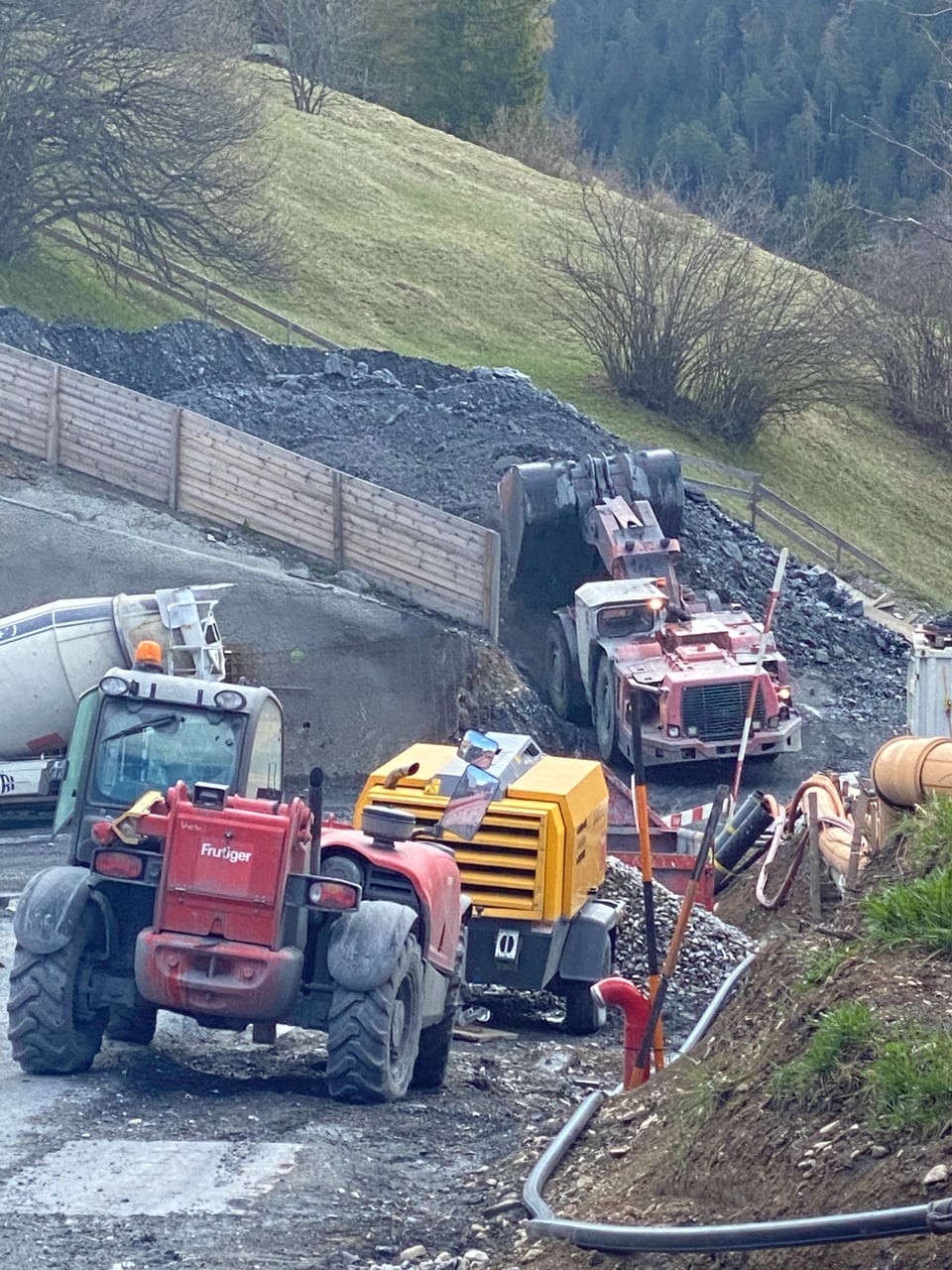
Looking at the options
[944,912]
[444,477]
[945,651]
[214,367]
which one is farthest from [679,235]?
[944,912]

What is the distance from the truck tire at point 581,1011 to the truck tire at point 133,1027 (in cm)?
340

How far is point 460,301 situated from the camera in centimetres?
4369

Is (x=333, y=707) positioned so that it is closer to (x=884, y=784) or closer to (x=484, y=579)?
(x=484, y=579)

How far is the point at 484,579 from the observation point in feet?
73.8

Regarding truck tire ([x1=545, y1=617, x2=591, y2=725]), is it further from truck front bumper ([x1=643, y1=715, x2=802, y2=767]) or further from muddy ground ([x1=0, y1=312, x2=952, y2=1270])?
muddy ground ([x1=0, y1=312, x2=952, y2=1270])

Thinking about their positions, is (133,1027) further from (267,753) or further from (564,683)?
(564,683)

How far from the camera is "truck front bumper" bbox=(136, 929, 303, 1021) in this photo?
8.41 metres

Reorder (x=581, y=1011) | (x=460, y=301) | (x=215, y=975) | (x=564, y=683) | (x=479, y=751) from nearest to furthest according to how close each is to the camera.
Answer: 1. (x=215, y=975)
2. (x=581, y=1011)
3. (x=479, y=751)
4. (x=564, y=683)
5. (x=460, y=301)

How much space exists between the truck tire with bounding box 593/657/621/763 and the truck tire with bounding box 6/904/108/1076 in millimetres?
12839

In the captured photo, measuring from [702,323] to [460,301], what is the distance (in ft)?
25.5

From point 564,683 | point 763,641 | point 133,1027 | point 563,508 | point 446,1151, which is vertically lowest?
point 564,683

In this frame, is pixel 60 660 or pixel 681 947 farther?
pixel 60 660

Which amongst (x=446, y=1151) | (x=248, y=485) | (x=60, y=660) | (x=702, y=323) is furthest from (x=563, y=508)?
(x=702, y=323)

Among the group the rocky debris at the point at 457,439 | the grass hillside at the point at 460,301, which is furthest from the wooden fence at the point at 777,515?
the rocky debris at the point at 457,439
